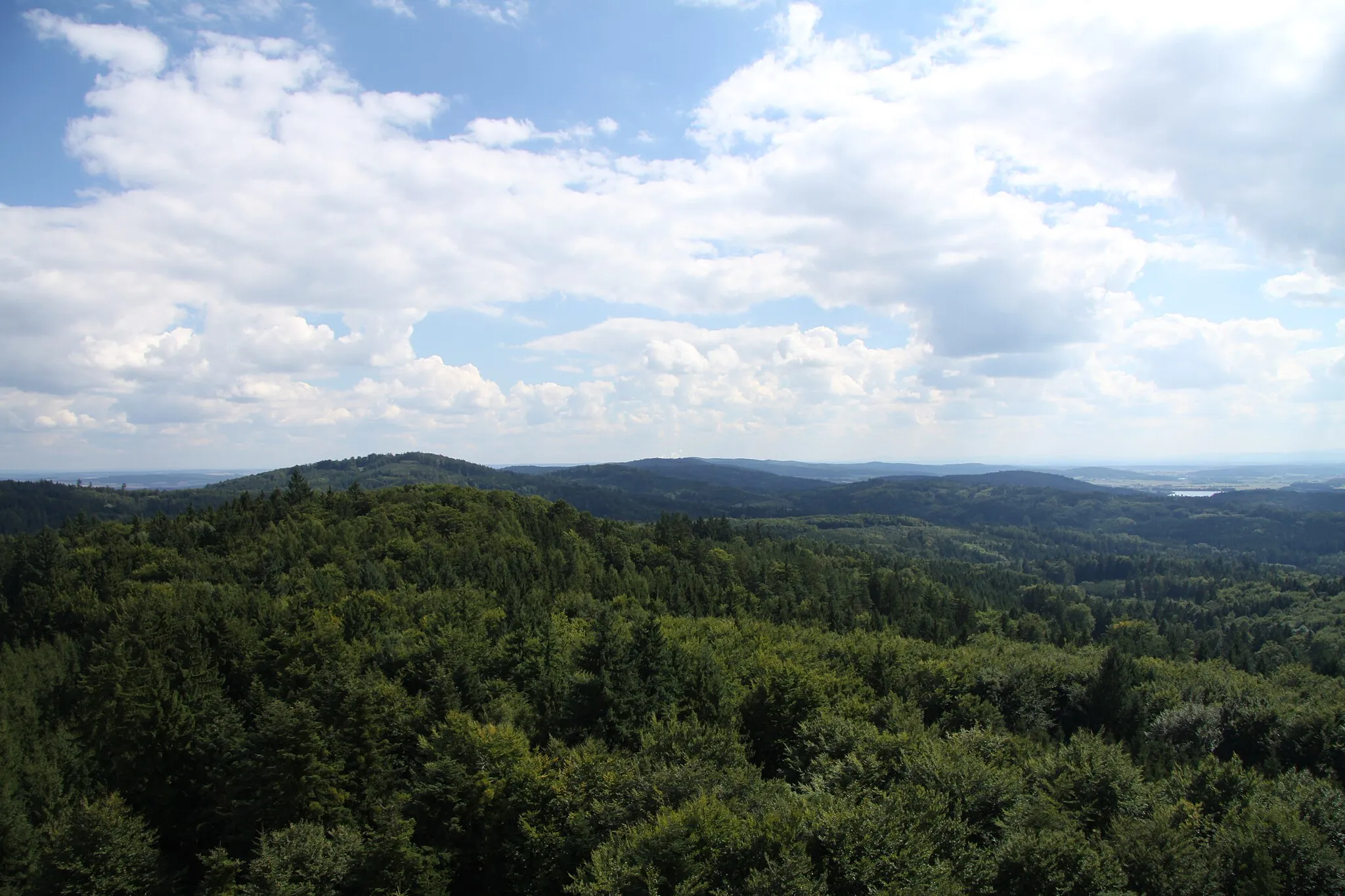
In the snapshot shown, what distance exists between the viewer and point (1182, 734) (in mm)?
59531

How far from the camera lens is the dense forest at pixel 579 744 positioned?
27906 mm

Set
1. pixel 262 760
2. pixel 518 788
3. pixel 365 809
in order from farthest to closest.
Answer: pixel 365 809 → pixel 262 760 → pixel 518 788

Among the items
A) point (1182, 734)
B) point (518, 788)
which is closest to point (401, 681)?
point (518, 788)

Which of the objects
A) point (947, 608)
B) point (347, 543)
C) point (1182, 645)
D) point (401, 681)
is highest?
point (347, 543)

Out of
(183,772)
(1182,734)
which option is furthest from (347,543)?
(1182,734)

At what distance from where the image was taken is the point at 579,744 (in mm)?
47406

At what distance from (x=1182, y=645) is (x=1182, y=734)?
284 ft

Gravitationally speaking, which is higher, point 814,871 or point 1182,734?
point 814,871

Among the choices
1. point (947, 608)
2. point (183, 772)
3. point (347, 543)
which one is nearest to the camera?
point (183, 772)

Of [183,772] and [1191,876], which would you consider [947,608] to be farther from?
[183,772]

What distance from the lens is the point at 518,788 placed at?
3578cm

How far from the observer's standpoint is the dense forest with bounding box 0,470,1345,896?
27.9 metres

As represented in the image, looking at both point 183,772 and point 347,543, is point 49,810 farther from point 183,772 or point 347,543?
point 347,543

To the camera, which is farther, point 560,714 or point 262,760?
point 560,714
